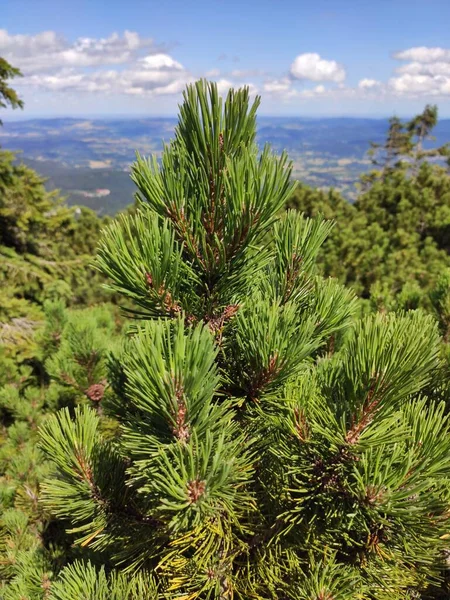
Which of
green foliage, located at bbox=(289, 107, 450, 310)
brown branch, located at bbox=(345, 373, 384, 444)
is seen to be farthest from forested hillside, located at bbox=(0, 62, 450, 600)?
green foliage, located at bbox=(289, 107, 450, 310)

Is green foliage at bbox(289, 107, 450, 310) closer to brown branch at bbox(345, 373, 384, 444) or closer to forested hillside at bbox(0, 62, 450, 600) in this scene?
forested hillside at bbox(0, 62, 450, 600)

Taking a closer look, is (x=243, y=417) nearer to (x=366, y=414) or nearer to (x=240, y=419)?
(x=240, y=419)

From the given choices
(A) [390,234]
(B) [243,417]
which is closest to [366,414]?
(B) [243,417]

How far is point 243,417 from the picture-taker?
1.73m

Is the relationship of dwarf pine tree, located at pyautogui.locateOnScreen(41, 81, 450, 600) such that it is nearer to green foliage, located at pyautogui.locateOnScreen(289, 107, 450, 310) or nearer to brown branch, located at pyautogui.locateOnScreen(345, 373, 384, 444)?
brown branch, located at pyautogui.locateOnScreen(345, 373, 384, 444)

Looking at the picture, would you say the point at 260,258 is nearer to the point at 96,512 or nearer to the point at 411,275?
the point at 96,512

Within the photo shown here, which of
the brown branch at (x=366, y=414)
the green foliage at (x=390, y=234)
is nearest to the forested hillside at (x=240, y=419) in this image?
the brown branch at (x=366, y=414)

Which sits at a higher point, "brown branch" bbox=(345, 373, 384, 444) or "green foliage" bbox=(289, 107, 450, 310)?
"brown branch" bbox=(345, 373, 384, 444)

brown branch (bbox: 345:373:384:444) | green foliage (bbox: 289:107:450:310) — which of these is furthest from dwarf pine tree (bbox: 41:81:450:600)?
green foliage (bbox: 289:107:450:310)

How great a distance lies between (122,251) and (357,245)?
12647 millimetres

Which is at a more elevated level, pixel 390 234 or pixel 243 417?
pixel 243 417

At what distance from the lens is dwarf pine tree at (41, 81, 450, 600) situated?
1.23 metres

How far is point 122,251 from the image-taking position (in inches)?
55.8

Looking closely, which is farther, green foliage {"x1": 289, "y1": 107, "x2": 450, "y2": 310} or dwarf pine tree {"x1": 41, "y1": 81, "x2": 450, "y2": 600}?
green foliage {"x1": 289, "y1": 107, "x2": 450, "y2": 310}
